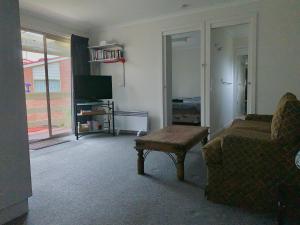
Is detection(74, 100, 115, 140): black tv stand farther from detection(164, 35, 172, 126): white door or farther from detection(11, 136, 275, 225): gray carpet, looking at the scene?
detection(11, 136, 275, 225): gray carpet

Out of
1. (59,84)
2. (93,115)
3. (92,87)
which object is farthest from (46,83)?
(93,115)

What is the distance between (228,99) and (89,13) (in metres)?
3.96

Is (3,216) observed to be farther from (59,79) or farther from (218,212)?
(59,79)

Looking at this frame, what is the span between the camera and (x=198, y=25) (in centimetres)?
443

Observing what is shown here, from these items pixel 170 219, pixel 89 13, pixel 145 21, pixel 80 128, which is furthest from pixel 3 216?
pixel 145 21

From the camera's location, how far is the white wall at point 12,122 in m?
1.79

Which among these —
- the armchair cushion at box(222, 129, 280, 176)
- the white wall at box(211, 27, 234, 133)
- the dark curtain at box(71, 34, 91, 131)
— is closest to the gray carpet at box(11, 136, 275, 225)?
the armchair cushion at box(222, 129, 280, 176)

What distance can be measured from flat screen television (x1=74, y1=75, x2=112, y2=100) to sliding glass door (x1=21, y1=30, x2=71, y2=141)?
1.72 ft

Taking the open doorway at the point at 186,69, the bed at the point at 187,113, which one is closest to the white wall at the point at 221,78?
the bed at the point at 187,113

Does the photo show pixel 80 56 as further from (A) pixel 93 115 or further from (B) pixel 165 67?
(B) pixel 165 67

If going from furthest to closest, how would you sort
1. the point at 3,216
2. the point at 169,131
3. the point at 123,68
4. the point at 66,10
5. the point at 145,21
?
the point at 123,68 → the point at 145,21 → the point at 66,10 → the point at 169,131 → the point at 3,216

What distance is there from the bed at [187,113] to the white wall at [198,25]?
1.44 metres

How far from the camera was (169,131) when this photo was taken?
3139 mm

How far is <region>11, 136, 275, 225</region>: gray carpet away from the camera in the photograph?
1.84m
